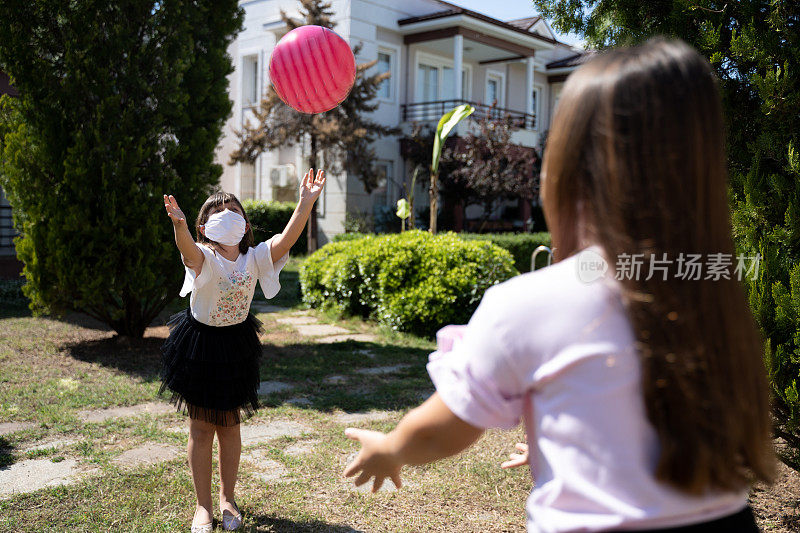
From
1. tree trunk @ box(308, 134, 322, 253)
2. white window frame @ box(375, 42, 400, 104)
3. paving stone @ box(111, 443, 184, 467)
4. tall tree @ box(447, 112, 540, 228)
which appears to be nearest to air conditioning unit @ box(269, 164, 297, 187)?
tree trunk @ box(308, 134, 322, 253)

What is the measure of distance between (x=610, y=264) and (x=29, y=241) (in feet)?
24.4

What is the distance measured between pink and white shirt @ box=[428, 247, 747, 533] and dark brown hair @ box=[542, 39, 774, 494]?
0.11 ft

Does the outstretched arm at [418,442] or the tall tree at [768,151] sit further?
the tall tree at [768,151]

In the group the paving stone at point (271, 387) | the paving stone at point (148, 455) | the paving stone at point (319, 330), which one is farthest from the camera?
the paving stone at point (319, 330)

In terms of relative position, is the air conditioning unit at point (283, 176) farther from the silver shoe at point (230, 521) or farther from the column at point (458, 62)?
the silver shoe at point (230, 521)

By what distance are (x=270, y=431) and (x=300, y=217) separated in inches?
84.9

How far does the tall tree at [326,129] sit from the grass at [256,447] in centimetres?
984

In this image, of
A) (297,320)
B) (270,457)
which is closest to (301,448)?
(270,457)

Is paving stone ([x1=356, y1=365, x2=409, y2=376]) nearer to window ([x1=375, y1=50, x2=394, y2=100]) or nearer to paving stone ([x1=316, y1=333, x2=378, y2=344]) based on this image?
paving stone ([x1=316, y1=333, x2=378, y2=344])

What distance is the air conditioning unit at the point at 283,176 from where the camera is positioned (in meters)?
19.8

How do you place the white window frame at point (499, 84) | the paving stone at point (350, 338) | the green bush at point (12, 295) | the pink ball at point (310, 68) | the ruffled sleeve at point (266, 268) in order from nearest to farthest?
the ruffled sleeve at point (266, 268)
the pink ball at point (310, 68)
the paving stone at point (350, 338)
the green bush at point (12, 295)
the white window frame at point (499, 84)

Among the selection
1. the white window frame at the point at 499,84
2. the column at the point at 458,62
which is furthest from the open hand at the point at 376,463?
the white window frame at the point at 499,84

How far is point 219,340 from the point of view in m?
3.41

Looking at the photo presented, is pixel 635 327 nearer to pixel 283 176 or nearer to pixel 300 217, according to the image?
pixel 300 217
